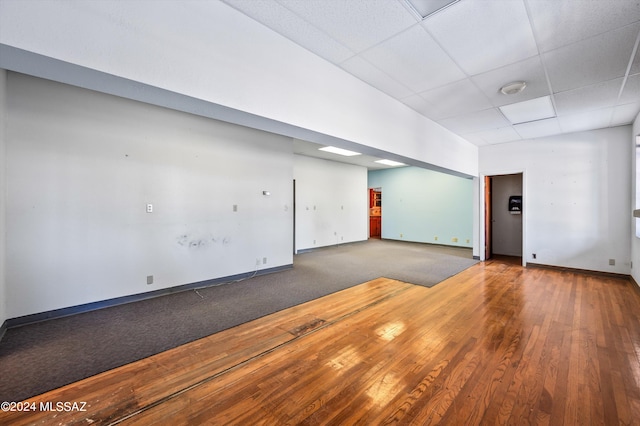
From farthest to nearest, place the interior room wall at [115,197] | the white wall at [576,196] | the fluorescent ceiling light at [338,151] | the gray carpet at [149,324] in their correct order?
the fluorescent ceiling light at [338,151], the white wall at [576,196], the interior room wall at [115,197], the gray carpet at [149,324]

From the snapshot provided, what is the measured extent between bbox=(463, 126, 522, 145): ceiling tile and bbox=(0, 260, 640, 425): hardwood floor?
3420 mm

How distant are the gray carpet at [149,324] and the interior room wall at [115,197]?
46cm

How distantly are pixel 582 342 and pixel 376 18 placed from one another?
3.61 meters

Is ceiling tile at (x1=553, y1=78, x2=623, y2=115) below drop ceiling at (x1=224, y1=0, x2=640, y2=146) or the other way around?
below

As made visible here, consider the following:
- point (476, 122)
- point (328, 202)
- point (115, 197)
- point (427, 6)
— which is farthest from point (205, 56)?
point (328, 202)

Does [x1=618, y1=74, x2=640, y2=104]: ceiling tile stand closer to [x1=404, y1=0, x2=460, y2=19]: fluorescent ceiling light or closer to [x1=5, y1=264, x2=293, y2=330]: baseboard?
[x1=404, y1=0, x2=460, y2=19]: fluorescent ceiling light

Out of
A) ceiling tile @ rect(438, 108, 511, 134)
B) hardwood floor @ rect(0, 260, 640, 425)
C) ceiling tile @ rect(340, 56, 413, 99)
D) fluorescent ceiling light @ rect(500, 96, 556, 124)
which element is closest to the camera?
hardwood floor @ rect(0, 260, 640, 425)

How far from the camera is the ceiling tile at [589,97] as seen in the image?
337 centimetres

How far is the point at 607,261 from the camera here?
5051 mm

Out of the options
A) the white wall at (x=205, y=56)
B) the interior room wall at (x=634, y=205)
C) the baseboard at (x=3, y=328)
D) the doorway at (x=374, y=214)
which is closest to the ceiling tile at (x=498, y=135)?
the interior room wall at (x=634, y=205)

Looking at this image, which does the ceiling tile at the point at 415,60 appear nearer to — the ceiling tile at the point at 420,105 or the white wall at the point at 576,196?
the ceiling tile at the point at 420,105

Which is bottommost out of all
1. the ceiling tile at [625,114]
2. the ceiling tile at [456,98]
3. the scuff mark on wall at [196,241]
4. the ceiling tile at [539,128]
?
the scuff mark on wall at [196,241]

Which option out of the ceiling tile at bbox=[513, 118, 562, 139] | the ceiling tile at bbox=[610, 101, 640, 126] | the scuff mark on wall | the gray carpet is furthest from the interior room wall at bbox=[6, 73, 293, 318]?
the ceiling tile at bbox=[610, 101, 640, 126]

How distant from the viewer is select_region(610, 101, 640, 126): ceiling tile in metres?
3.97
